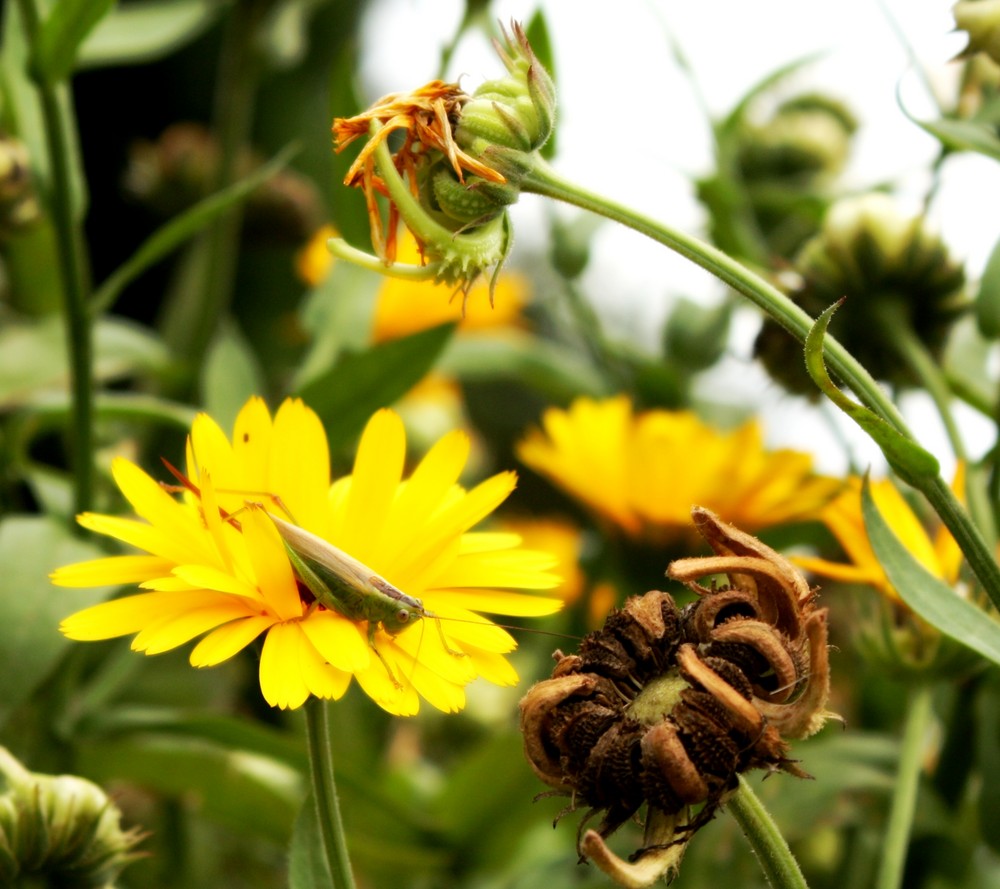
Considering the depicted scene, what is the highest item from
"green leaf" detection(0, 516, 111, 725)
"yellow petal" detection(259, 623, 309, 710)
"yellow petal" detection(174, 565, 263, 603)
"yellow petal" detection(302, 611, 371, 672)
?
"yellow petal" detection(174, 565, 263, 603)

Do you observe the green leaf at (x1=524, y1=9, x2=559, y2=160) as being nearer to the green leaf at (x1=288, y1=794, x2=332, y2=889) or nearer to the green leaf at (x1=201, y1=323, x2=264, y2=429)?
the green leaf at (x1=201, y1=323, x2=264, y2=429)

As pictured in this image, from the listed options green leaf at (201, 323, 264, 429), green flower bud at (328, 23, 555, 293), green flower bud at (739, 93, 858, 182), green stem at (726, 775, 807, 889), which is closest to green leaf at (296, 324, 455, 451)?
green leaf at (201, 323, 264, 429)

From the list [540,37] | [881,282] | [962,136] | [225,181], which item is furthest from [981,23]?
[225,181]

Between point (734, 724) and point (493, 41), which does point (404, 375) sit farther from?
point (734, 724)

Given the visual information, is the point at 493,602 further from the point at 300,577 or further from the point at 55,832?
the point at 55,832

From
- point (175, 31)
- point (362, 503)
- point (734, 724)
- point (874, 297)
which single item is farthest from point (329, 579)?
point (175, 31)

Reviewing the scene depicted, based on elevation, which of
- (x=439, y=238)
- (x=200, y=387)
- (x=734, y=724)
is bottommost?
(x=200, y=387)

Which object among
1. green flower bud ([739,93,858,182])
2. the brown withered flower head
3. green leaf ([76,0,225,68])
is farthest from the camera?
green flower bud ([739,93,858,182])
